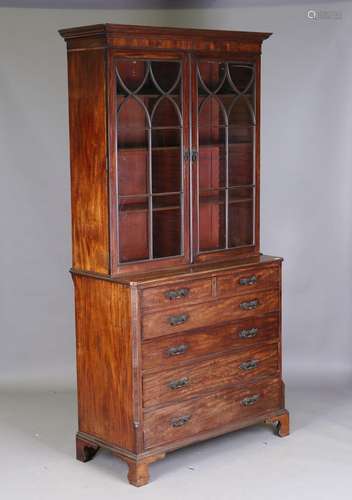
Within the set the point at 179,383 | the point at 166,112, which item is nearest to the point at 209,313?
the point at 179,383

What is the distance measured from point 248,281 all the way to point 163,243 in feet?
1.50

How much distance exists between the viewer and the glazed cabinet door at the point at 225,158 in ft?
14.6

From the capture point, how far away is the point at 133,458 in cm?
417

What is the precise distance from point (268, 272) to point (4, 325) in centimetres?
161

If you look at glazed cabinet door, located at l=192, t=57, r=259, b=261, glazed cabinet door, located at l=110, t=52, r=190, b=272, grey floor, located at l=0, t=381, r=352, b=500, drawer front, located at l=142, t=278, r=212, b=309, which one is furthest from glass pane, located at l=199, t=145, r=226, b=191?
grey floor, located at l=0, t=381, r=352, b=500

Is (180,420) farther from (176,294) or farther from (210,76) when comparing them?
(210,76)

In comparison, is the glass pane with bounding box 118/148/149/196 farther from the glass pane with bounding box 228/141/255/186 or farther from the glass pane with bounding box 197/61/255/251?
the glass pane with bounding box 228/141/255/186

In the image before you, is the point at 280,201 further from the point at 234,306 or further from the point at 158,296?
the point at 158,296

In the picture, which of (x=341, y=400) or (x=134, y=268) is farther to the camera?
(x=341, y=400)

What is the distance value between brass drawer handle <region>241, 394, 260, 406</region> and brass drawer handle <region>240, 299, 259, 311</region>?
0.41m

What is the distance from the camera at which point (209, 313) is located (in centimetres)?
441

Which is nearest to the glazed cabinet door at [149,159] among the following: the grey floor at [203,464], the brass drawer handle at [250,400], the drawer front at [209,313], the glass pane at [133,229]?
the glass pane at [133,229]

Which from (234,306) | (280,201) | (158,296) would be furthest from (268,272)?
(280,201)

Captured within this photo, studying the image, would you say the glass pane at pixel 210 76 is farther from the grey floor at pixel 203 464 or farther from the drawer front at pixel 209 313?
the grey floor at pixel 203 464
